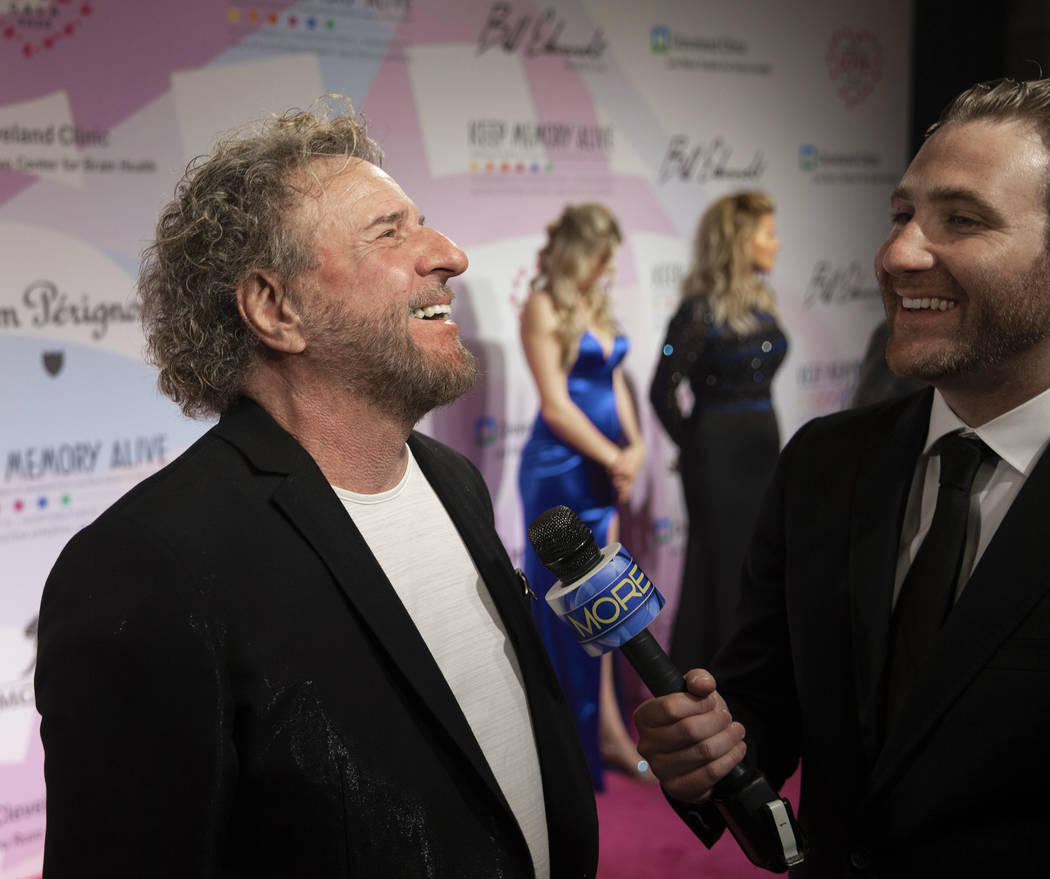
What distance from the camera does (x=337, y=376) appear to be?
172cm

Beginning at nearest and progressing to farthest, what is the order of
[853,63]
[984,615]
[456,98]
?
[984,615] < [456,98] < [853,63]

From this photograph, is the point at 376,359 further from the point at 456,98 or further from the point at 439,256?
the point at 456,98

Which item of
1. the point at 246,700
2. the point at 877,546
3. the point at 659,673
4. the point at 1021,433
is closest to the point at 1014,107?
the point at 1021,433

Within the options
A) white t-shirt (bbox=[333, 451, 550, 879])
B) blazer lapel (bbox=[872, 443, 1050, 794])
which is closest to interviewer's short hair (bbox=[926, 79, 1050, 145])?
blazer lapel (bbox=[872, 443, 1050, 794])

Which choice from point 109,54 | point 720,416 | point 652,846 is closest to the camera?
point 109,54

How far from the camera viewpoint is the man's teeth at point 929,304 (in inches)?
65.5

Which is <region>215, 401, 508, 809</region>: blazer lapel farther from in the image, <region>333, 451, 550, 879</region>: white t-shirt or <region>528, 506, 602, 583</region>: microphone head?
<region>528, 506, 602, 583</region>: microphone head

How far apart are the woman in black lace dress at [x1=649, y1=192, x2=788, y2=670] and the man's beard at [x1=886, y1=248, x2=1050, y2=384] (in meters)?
2.97

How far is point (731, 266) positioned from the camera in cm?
468

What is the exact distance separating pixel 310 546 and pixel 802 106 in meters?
4.61

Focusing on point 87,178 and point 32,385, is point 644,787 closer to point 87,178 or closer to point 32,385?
point 32,385

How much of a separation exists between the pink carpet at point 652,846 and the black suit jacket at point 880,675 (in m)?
1.94

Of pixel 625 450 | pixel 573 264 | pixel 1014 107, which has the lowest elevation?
pixel 625 450

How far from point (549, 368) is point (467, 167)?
0.84m
